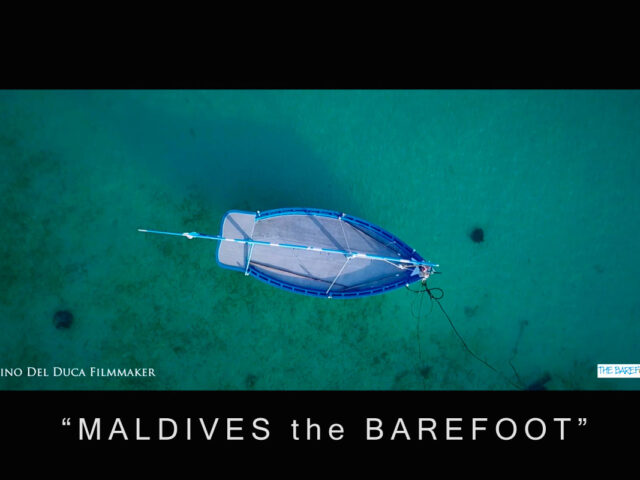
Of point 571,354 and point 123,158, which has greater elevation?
point 123,158

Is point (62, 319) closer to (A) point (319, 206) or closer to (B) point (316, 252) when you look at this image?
(B) point (316, 252)

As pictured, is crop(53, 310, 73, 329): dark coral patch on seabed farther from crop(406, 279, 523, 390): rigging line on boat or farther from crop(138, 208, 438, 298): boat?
crop(406, 279, 523, 390): rigging line on boat

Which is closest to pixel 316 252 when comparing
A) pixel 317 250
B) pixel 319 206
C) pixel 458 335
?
pixel 317 250

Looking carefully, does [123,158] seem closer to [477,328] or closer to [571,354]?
[477,328]

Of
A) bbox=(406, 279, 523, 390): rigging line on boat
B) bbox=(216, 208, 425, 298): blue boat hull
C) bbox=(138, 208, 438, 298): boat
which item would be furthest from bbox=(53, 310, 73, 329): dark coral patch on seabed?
bbox=(406, 279, 523, 390): rigging line on boat

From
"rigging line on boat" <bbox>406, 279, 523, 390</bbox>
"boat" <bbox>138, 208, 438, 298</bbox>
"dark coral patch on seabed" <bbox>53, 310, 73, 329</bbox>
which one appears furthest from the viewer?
"rigging line on boat" <bbox>406, 279, 523, 390</bbox>

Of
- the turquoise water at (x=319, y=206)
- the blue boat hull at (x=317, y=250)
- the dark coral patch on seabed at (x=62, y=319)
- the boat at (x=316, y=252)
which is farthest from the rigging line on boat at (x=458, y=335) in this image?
the dark coral patch on seabed at (x=62, y=319)

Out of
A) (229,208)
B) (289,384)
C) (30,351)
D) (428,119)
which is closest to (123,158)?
(229,208)
